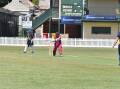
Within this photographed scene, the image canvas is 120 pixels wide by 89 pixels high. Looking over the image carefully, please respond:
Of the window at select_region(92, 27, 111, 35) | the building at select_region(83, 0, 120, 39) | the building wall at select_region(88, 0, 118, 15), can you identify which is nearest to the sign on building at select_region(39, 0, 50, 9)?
the building wall at select_region(88, 0, 118, 15)

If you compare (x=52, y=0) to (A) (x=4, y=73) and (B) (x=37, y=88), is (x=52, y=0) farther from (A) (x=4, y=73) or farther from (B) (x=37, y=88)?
(B) (x=37, y=88)

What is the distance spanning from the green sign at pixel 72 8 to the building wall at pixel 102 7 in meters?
1.38

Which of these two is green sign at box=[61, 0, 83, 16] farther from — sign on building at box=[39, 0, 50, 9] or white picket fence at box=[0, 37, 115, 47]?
sign on building at box=[39, 0, 50, 9]

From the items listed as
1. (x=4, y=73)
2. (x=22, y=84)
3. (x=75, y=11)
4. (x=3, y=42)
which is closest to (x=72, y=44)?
(x=3, y=42)

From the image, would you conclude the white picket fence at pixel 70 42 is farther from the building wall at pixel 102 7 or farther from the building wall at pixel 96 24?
the building wall at pixel 102 7

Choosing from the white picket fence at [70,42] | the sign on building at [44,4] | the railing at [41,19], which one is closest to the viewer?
the white picket fence at [70,42]

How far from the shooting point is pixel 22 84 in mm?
16078

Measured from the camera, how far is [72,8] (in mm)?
69250

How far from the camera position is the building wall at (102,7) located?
225ft

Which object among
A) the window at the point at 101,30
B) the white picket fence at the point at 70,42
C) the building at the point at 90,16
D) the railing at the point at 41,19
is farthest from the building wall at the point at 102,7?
the white picket fence at the point at 70,42

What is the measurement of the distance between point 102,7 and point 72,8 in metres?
4.12

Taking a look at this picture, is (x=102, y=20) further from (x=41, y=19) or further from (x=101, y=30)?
(x=41, y=19)

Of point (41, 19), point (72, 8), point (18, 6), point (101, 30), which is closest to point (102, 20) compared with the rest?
point (101, 30)

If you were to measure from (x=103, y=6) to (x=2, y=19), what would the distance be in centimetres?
2171
